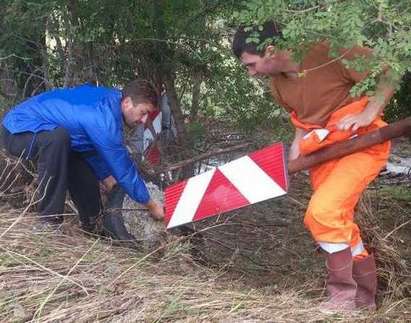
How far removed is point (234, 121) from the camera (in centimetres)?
544

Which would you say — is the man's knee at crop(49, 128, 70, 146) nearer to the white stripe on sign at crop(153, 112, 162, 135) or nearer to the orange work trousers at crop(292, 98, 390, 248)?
the white stripe on sign at crop(153, 112, 162, 135)

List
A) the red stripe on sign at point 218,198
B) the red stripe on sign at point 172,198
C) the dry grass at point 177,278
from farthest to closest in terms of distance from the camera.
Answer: the red stripe on sign at point 172,198 < the red stripe on sign at point 218,198 < the dry grass at point 177,278

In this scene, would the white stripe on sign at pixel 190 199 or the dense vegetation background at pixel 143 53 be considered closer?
the white stripe on sign at pixel 190 199

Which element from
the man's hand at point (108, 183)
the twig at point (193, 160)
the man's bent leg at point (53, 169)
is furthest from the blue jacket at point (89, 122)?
the man's hand at point (108, 183)

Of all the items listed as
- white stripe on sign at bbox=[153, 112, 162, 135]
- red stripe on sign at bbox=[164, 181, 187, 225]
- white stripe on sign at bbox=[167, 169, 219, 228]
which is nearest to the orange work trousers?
white stripe on sign at bbox=[167, 169, 219, 228]

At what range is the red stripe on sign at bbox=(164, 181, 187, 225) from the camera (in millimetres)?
4219

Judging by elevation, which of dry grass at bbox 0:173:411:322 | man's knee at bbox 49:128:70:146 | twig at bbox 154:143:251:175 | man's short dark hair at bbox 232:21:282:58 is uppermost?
man's short dark hair at bbox 232:21:282:58

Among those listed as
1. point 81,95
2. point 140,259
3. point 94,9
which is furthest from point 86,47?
point 140,259

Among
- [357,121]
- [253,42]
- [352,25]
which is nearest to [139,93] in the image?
[253,42]

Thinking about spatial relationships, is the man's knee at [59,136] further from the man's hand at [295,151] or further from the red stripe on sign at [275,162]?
the man's hand at [295,151]

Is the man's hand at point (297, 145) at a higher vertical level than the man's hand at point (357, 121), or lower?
lower

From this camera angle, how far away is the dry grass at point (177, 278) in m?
2.97

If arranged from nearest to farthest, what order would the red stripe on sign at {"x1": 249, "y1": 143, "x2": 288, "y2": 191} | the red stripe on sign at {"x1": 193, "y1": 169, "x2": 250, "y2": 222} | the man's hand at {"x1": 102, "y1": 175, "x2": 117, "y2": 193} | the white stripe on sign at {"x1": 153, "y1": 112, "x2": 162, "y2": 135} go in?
the red stripe on sign at {"x1": 249, "y1": 143, "x2": 288, "y2": 191}
the red stripe on sign at {"x1": 193, "y1": 169, "x2": 250, "y2": 222}
the man's hand at {"x1": 102, "y1": 175, "x2": 117, "y2": 193}
the white stripe on sign at {"x1": 153, "y1": 112, "x2": 162, "y2": 135}

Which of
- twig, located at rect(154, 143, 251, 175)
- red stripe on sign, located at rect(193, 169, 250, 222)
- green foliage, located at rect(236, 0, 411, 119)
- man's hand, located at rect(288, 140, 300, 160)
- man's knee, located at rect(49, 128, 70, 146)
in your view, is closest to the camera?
green foliage, located at rect(236, 0, 411, 119)
